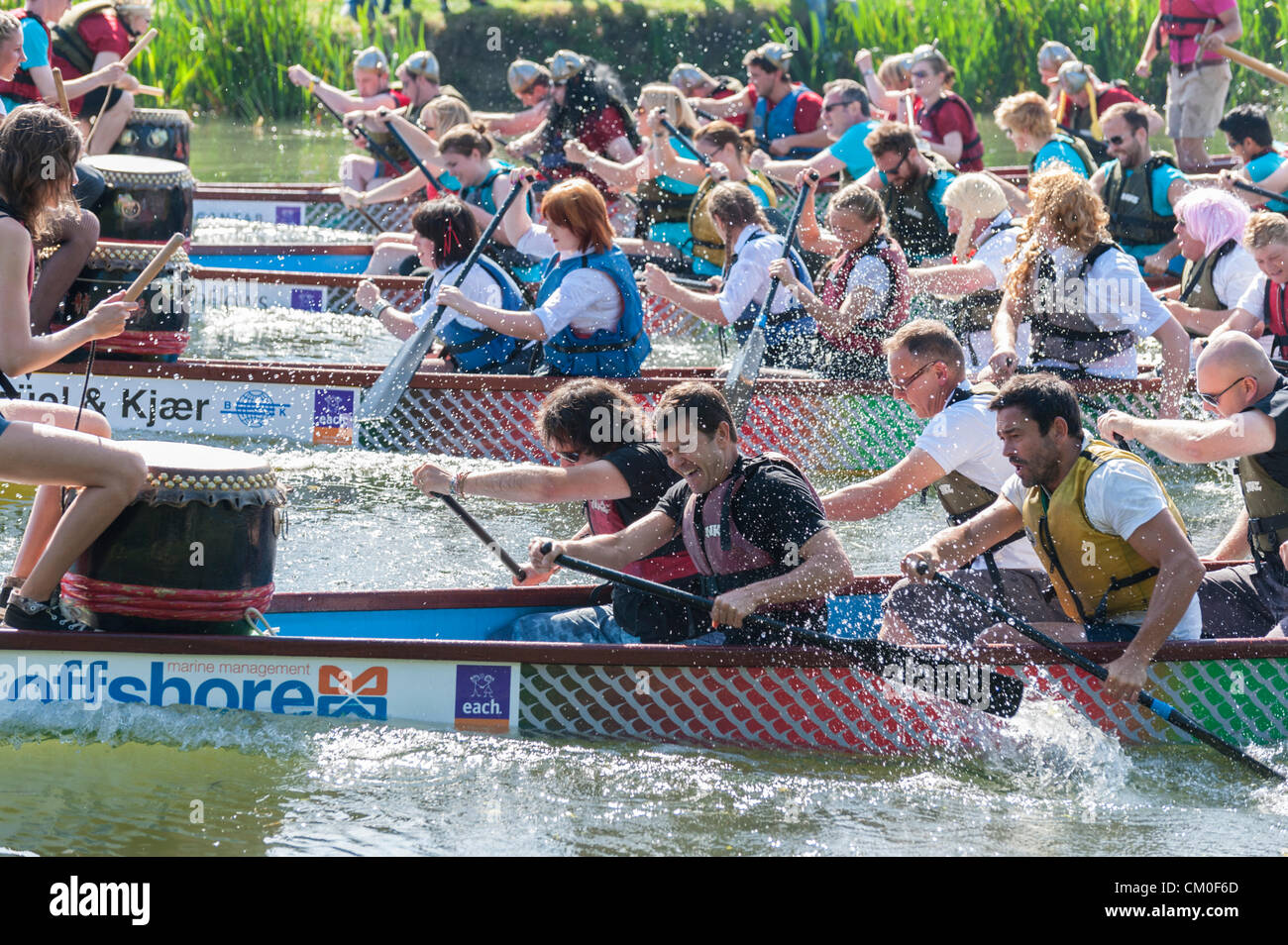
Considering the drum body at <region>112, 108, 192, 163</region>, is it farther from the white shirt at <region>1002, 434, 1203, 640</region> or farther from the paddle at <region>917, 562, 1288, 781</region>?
the white shirt at <region>1002, 434, 1203, 640</region>

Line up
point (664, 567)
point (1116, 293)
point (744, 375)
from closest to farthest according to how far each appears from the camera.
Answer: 1. point (664, 567)
2. point (1116, 293)
3. point (744, 375)

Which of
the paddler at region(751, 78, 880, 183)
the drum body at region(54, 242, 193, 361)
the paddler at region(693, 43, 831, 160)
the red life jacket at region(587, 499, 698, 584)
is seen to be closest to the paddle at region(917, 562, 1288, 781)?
the red life jacket at region(587, 499, 698, 584)

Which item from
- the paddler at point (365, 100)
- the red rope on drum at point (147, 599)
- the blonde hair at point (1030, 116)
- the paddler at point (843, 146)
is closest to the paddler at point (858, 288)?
the blonde hair at point (1030, 116)

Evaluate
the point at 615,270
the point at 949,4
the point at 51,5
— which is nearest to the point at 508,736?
the point at 615,270

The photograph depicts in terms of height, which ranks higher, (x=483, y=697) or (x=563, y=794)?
(x=483, y=697)

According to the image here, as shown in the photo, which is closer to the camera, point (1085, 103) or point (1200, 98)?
point (1085, 103)

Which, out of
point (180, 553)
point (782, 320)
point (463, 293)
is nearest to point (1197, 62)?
point (782, 320)

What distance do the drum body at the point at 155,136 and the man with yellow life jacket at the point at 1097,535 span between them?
8.26m

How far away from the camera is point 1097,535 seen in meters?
4.91

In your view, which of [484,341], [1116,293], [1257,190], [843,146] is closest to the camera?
[1116,293]

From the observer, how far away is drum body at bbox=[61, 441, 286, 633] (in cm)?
480

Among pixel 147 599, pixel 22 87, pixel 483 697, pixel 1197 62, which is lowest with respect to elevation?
pixel 483 697

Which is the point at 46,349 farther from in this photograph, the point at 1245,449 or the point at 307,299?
the point at 307,299

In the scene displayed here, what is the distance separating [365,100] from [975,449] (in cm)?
978
